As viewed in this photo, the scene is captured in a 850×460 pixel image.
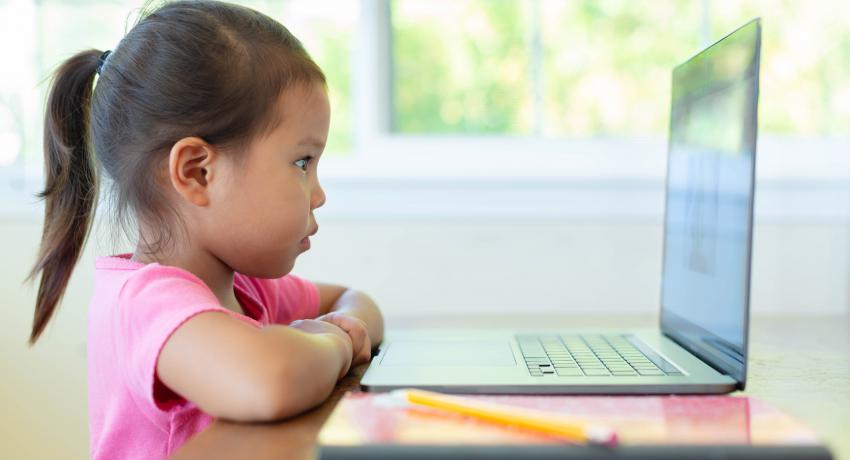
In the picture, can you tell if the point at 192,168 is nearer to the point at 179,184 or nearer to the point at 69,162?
the point at 179,184

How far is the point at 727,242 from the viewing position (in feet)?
2.41

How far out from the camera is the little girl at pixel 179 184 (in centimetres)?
66

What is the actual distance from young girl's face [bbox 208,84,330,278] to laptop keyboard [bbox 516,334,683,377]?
9.7 inches

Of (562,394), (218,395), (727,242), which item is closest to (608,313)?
(727,242)

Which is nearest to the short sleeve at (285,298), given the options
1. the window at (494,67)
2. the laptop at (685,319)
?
the laptop at (685,319)

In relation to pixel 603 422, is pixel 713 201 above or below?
above

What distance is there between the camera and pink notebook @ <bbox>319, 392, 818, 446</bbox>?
46 cm

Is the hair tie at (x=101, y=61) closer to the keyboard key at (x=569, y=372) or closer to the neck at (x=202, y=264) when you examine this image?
the neck at (x=202, y=264)

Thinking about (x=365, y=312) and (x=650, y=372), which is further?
(x=365, y=312)

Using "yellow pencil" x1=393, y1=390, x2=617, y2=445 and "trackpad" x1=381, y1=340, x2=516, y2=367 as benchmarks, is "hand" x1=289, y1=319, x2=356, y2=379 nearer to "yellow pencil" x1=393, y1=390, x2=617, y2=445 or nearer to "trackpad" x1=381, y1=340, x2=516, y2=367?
"trackpad" x1=381, y1=340, x2=516, y2=367

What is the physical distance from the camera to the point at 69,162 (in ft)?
2.82

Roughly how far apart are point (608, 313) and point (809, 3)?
70 centimetres

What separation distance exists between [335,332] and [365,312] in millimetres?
189

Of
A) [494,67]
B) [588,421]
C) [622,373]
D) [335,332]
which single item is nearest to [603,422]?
[588,421]
